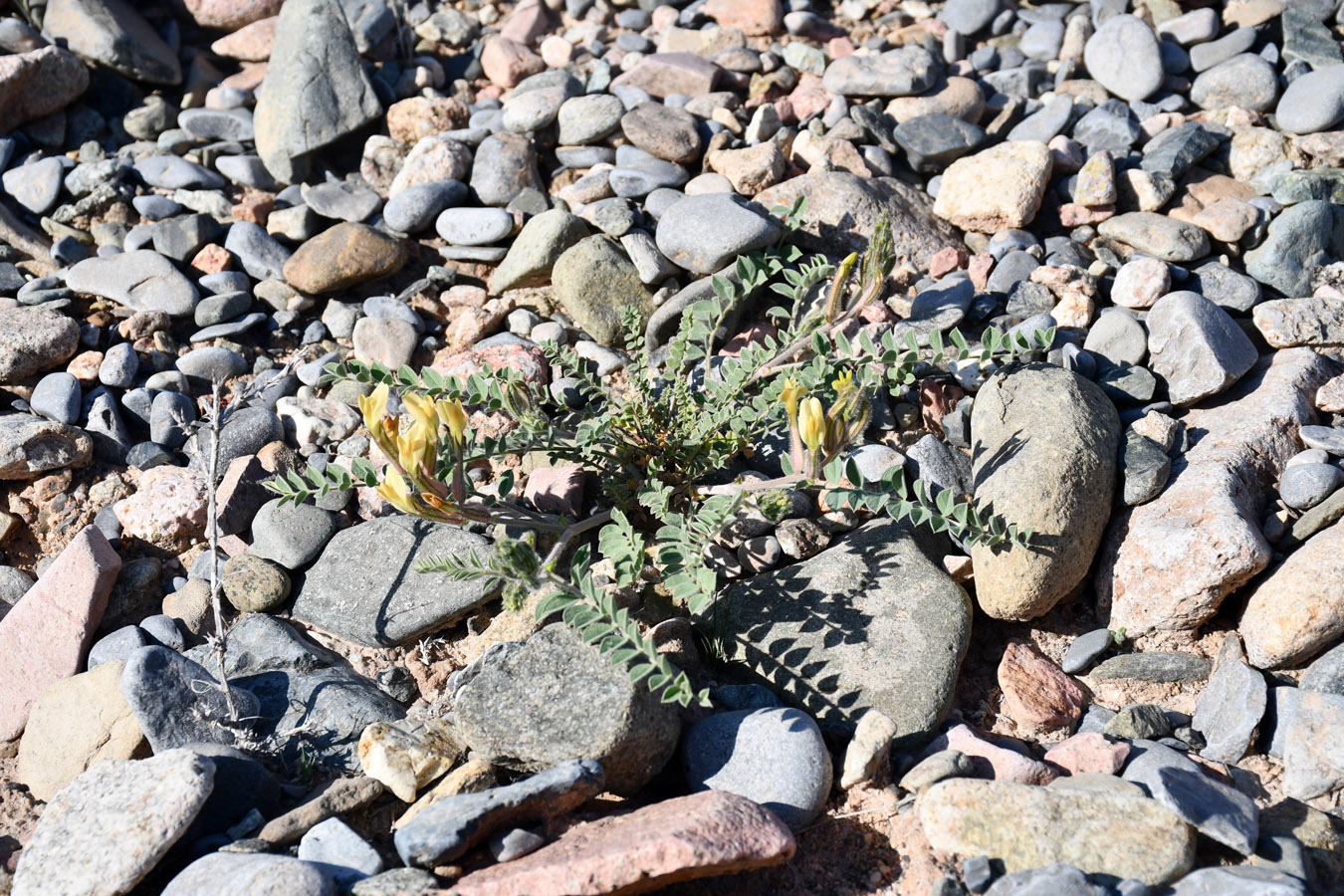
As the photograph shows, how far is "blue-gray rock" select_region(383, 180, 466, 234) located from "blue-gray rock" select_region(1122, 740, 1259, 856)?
351cm

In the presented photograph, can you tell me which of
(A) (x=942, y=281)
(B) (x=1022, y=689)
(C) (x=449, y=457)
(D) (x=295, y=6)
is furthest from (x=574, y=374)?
(D) (x=295, y=6)

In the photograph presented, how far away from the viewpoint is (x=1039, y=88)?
16.7ft

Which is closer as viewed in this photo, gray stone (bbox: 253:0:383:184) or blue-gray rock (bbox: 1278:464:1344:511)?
blue-gray rock (bbox: 1278:464:1344:511)

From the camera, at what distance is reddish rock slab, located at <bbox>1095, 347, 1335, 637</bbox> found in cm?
307

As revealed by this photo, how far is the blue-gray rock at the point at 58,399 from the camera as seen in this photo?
3.93m

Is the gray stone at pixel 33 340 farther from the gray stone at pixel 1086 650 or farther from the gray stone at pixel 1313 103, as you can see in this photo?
the gray stone at pixel 1313 103

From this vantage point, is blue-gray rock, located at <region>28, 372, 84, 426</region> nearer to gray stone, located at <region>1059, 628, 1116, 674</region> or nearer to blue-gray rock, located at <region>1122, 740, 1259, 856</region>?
gray stone, located at <region>1059, 628, 1116, 674</region>

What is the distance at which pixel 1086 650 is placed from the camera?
10.5 ft

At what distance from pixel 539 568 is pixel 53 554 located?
2058 mm

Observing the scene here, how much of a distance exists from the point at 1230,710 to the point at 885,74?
10.8 feet

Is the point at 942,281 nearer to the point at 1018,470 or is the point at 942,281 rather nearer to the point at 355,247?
the point at 1018,470

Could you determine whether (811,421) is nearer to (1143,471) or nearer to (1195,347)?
(1143,471)

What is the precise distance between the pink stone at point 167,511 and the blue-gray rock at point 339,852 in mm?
1525

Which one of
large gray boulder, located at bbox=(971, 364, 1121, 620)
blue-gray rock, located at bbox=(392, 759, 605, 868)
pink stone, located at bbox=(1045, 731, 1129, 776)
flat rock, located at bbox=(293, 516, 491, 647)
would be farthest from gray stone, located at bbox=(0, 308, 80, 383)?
pink stone, located at bbox=(1045, 731, 1129, 776)
